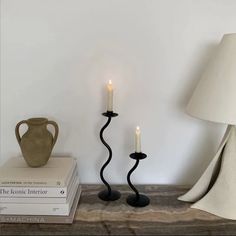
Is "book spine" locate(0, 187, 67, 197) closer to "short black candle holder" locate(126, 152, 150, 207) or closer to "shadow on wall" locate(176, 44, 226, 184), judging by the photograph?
"short black candle holder" locate(126, 152, 150, 207)

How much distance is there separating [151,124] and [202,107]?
0.30m

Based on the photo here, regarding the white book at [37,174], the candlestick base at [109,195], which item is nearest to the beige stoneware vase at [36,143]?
the white book at [37,174]

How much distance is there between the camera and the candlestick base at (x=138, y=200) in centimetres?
95

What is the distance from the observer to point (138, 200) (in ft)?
3.19

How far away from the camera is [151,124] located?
111cm

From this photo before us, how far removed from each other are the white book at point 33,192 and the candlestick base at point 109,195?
0.58 ft

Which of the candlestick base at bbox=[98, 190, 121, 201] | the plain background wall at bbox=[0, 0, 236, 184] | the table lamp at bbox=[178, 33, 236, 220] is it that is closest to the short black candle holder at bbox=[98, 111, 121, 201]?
the candlestick base at bbox=[98, 190, 121, 201]

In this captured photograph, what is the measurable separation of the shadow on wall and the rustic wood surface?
19cm

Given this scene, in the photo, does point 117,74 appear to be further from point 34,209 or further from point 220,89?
point 34,209

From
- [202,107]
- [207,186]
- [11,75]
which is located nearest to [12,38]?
[11,75]

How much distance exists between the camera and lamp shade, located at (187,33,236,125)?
2.60 ft

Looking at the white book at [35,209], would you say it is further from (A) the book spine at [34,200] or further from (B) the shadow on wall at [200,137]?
(B) the shadow on wall at [200,137]

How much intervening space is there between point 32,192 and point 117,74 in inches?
20.5

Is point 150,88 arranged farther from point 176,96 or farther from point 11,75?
point 11,75
